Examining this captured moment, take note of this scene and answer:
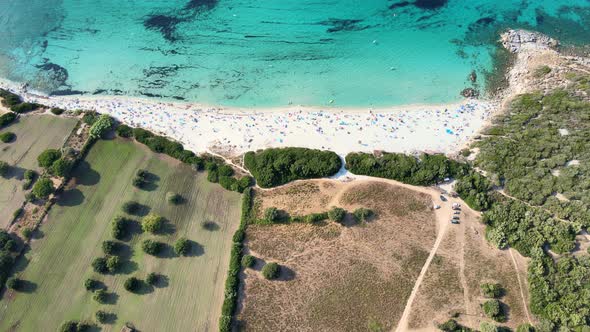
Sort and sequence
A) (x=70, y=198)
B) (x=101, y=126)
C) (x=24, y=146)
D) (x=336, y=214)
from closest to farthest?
(x=336, y=214), (x=70, y=198), (x=101, y=126), (x=24, y=146)

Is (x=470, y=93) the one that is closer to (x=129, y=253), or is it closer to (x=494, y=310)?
(x=494, y=310)

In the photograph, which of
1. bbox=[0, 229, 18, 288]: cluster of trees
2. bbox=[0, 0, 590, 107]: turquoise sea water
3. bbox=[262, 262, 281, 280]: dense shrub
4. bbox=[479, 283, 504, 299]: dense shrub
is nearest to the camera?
bbox=[479, 283, 504, 299]: dense shrub

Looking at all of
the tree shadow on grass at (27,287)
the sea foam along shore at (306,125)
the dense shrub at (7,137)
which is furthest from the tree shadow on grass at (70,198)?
the dense shrub at (7,137)

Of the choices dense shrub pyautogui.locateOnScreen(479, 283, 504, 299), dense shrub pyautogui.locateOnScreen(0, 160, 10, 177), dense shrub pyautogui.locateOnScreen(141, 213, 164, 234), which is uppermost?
dense shrub pyautogui.locateOnScreen(0, 160, 10, 177)

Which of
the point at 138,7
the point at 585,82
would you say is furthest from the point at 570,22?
the point at 138,7

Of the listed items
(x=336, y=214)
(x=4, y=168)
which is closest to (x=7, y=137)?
(x=4, y=168)

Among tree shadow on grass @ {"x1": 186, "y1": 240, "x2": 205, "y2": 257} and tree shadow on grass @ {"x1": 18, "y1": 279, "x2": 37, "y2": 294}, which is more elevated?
tree shadow on grass @ {"x1": 186, "y1": 240, "x2": 205, "y2": 257}

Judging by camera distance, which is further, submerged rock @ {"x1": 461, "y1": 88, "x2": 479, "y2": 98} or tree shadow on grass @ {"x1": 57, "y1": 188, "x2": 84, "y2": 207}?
submerged rock @ {"x1": 461, "y1": 88, "x2": 479, "y2": 98}

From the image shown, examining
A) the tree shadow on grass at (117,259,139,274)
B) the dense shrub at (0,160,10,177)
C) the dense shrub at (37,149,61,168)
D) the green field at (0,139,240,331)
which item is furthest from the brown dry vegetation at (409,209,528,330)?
the dense shrub at (0,160,10,177)

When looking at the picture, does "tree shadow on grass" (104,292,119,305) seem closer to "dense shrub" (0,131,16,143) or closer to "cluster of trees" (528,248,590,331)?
"dense shrub" (0,131,16,143)
